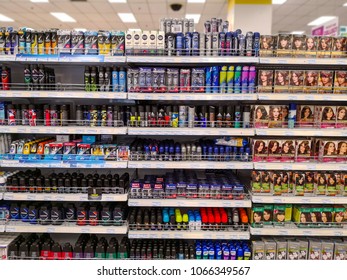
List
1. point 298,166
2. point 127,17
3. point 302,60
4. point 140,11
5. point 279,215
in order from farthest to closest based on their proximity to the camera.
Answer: point 127,17 → point 140,11 → point 279,215 → point 298,166 → point 302,60

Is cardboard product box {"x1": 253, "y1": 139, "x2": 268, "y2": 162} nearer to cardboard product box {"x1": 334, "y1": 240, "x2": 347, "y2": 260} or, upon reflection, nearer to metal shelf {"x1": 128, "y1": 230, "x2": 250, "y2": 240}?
metal shelf {"x1": 128, "y1": 230, "x2": 250, "y2": 240}

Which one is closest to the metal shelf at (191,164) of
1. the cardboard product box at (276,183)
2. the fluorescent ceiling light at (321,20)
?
the cardboard product box at (276,183)

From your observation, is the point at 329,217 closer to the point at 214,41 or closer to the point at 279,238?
the point at 279,238

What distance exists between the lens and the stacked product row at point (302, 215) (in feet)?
9.61

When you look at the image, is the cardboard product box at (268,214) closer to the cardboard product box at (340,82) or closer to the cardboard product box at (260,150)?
the cardboard product box at (260,150)

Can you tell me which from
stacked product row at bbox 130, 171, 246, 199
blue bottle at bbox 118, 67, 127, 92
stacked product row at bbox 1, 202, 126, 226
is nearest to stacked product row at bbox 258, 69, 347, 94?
stacked product row at bbox 130, 171, 246, 199

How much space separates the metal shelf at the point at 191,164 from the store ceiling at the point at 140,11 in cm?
535

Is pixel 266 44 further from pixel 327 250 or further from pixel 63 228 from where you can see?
pixel 63 228

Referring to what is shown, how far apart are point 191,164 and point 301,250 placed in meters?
1.44

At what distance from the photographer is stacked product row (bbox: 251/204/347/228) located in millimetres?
2928

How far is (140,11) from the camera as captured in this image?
8078 millimetres

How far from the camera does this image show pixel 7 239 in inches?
119

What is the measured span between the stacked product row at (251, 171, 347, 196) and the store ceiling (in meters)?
5.45

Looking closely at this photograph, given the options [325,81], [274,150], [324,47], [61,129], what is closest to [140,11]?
[61,129]
